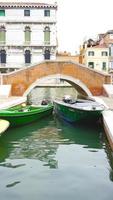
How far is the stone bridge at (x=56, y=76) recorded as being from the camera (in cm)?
2597

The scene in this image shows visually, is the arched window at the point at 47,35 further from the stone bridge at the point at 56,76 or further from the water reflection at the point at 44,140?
the water reflection at the point at 44,140

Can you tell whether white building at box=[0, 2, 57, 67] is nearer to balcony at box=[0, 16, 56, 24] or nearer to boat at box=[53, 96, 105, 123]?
balcony at box=[0, 16, 56, 24]

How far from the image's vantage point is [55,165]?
1025 cm

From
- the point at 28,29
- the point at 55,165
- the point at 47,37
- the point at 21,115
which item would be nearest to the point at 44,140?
the point at 21,115

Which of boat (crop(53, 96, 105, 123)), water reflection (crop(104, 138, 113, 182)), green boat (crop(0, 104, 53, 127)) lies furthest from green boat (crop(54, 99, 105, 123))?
water reflection (crop(104, 138, 113, 182))

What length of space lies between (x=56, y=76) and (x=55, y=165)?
638 inches

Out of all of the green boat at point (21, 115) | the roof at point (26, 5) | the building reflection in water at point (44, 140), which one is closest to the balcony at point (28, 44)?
the roof at point (26, 5)

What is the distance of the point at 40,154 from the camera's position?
1153 centimetres

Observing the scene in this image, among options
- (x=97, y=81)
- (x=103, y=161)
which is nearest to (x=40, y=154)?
(x=103, y=161)

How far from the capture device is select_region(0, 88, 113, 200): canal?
8094 mm

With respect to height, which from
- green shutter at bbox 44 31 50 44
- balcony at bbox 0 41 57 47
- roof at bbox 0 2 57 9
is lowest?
balcony at bbox 0 41 57 47

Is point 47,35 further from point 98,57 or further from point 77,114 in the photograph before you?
point 77,114

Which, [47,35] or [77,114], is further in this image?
[47,35]

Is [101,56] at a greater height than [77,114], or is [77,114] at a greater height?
[101,56]
